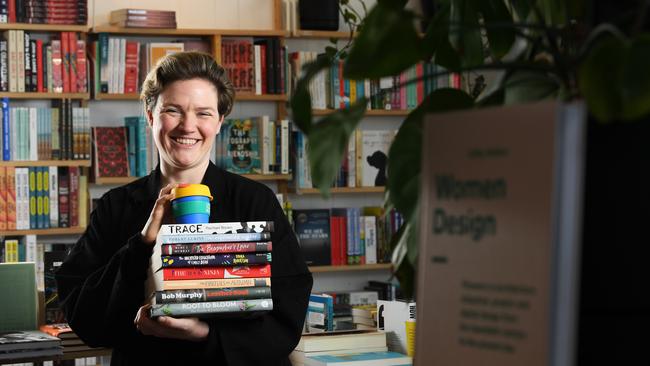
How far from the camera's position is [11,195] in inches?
204

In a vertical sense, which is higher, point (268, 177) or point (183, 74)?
point (183, 74)

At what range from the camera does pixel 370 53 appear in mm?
869

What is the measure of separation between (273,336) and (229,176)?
1.34 feet

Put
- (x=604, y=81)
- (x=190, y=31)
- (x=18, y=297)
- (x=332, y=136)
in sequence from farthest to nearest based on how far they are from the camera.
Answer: (x=190, y=31), (x=18, y=297), (x=332, y=136), (x=604, y=81)

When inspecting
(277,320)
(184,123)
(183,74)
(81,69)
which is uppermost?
(81,69)

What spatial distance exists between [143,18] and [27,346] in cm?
260

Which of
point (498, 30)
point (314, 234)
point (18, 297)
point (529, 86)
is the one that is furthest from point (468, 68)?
point (314, 234)

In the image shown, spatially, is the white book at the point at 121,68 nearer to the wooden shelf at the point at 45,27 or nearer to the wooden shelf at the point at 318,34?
the wooden shelf at the point at 45,27

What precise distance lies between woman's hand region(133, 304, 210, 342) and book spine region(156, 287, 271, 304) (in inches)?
1.6

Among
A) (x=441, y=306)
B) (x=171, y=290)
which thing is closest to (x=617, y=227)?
(x=441, y=306)

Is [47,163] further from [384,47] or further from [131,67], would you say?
[384,47]

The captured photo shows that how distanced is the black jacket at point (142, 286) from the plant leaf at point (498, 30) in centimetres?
100

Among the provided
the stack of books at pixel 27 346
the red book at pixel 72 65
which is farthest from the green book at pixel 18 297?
the red book at pixel 72 65

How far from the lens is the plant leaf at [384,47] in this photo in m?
0.86
